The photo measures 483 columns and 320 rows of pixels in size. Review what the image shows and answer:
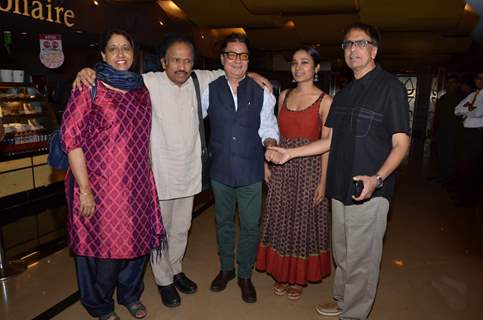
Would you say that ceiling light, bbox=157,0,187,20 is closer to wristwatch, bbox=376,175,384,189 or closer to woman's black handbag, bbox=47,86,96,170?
woman's black handbag, bbox=47,86,96,170

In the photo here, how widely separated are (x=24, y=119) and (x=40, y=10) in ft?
3.96

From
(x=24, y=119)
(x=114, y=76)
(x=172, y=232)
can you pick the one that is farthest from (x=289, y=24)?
(x=114, y=76)

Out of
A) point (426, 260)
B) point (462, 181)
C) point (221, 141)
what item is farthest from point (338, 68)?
point (221, 141)

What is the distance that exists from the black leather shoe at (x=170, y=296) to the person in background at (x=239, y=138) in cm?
44

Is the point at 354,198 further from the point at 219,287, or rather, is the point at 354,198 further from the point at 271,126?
the point at 219,287

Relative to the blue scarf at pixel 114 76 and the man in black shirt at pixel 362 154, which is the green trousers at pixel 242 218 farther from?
the blue scarf at pixel 114 76

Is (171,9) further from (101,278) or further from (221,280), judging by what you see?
(101,278)

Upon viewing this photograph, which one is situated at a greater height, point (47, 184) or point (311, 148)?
point (311, 148)

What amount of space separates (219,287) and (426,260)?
1.79m

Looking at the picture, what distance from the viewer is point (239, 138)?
2.27 m

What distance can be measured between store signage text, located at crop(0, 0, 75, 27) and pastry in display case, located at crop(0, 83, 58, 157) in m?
0.74

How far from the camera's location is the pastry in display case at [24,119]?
3.88 meters

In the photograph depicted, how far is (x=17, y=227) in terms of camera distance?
12.2 ft

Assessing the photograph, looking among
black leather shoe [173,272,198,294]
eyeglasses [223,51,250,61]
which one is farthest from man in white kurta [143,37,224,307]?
eyeglasses [223,51,250,61]
